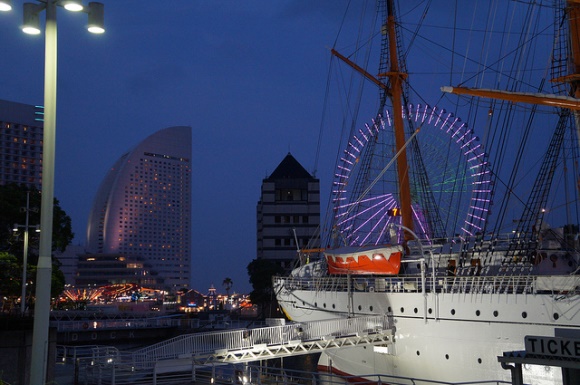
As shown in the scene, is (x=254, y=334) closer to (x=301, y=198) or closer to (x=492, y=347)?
(x=492, y=347)

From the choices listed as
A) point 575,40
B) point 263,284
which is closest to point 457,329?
point 575,40

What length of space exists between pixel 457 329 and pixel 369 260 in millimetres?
6536

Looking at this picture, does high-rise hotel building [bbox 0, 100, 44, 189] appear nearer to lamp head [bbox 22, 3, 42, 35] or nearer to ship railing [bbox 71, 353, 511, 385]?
ship railing [bbox 71, 353, 511, 385]

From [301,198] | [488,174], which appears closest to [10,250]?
[488,174]

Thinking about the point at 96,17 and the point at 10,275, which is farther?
the point at 10,275

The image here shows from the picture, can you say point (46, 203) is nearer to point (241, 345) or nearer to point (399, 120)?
point (241, 345)

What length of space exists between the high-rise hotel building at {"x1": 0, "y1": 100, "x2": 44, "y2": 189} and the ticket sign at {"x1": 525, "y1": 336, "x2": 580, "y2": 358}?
15161cm

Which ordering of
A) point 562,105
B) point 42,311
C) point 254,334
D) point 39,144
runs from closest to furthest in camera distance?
point 42,311 < point 254,334 < point 562,105 < point 39,144

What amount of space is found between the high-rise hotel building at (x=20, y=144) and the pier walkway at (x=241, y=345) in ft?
441

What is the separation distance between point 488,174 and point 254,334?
18.0 metres

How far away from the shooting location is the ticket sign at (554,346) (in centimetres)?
617

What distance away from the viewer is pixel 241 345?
2284 centimetres

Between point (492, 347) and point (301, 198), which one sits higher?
point (301, 198)

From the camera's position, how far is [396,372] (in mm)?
26219
